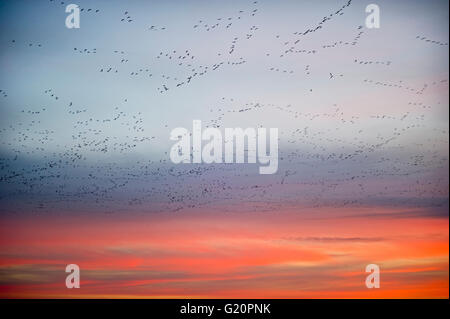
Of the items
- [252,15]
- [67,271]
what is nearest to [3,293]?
[67,271]

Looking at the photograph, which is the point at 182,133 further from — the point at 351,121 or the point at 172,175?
the point at 351,121

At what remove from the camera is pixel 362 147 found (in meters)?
10.5

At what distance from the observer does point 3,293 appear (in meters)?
10.4

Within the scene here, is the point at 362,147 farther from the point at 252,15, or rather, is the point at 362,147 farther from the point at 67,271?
the point at 67,271

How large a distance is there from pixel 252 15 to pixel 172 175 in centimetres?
150

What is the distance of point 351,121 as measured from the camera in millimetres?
10547
